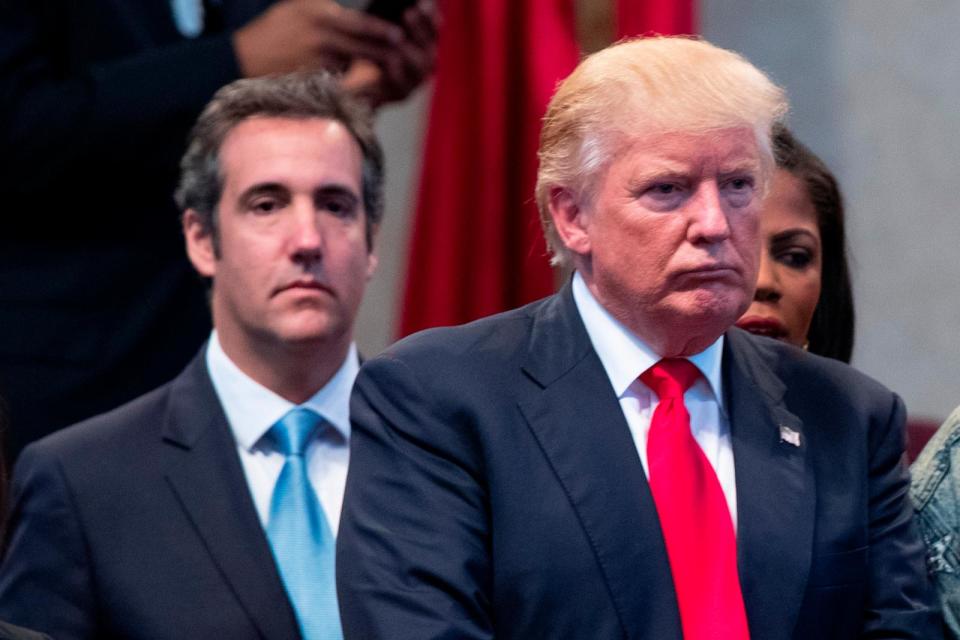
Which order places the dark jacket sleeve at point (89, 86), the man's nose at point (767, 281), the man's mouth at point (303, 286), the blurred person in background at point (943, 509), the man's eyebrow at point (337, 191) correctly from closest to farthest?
the blurred person in background at point (943, 509) → the man's nose at point (767, 281) → the man's mouth at point (303, 286) → the man's eyebrow at point (337, 191) → the dark jacket sleeve at point (89, 86)

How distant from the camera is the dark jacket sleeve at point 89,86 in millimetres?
Answer: 3031

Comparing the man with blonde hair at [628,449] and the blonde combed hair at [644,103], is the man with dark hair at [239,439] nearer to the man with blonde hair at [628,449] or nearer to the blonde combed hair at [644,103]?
the man with blonde hair at [628,449]

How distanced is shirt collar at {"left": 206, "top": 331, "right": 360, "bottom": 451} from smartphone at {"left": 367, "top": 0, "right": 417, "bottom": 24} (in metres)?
0.83

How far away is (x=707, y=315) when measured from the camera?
6.62 feet

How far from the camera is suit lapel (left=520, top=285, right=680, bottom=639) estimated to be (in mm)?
1973

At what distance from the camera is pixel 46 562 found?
240 cm

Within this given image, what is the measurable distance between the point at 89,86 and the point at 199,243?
401 mm

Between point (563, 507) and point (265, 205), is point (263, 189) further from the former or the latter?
point (563, 507)

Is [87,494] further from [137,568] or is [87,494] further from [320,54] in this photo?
[320,54]

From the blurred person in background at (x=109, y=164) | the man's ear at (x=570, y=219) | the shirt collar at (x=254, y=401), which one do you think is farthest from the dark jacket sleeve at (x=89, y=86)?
the man's ear at (x=570, y=219)

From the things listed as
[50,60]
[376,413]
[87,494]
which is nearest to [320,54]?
[50,60]

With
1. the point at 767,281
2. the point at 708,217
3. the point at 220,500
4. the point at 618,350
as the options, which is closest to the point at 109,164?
the point at 220,500

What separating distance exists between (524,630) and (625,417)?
0.28 m

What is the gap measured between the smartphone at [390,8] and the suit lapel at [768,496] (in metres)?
1.29
